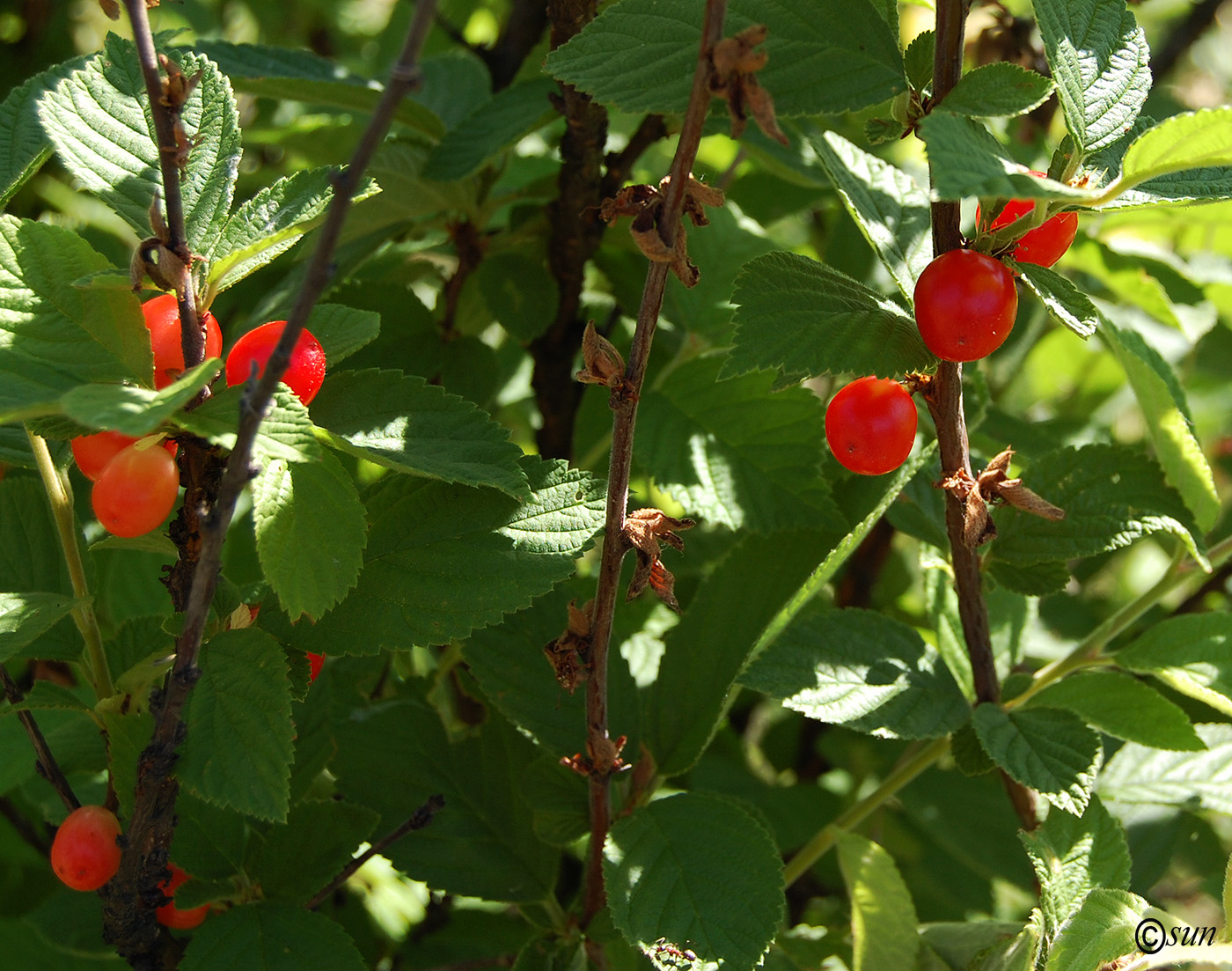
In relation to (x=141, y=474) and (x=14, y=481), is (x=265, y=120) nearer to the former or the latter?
(x=14, y=481)

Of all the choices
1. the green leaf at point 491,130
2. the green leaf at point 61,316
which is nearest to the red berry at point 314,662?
the green leaf at point 61,316

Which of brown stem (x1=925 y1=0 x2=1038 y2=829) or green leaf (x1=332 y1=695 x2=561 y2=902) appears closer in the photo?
brown stem (x1=925 y1=0 x2=1038 y2=829)

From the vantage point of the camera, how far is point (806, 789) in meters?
1.61

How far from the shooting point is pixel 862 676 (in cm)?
100

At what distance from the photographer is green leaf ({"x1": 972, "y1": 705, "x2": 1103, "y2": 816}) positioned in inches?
34.4

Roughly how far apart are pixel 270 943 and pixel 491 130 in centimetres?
83

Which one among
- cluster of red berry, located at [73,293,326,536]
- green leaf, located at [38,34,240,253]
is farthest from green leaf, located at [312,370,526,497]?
green leaf, located at [38,34,240,253]

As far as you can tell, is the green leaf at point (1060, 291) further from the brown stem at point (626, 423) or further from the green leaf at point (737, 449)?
the green leaf at point (737, 449)

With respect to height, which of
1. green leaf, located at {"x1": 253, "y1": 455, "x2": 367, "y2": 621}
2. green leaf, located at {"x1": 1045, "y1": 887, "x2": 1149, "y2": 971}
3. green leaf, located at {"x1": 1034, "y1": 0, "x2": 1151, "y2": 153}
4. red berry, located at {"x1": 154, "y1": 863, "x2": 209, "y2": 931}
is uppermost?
green leaf, located at {"x1": 1034, "y1": 0, "x2": 1151, "y2": 153}

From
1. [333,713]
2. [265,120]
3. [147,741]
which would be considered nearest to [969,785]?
[333,713]

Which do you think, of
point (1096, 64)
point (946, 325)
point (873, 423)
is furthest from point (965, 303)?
point (1096, 64)

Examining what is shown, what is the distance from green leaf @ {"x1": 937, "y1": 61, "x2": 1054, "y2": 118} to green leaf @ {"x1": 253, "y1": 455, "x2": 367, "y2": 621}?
0.50m

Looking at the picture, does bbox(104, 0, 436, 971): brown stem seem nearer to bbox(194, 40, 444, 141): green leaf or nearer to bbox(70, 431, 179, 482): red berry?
bbox(70, 431, 179, 482): red berry

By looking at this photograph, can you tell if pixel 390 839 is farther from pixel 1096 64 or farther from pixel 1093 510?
pixel 1096 64
